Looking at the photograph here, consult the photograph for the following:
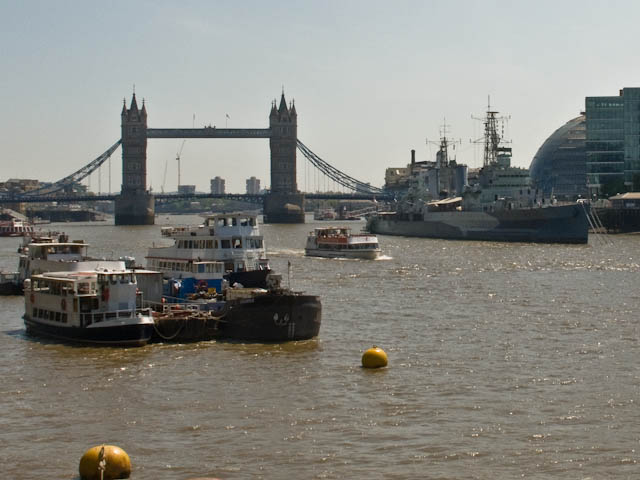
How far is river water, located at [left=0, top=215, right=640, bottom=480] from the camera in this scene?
74.4 feet

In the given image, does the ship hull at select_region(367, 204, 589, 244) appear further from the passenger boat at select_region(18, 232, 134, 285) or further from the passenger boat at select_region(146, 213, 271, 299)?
the passenger boat at select_region(18, 232, 134, 285)

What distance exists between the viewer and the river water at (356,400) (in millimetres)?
22672

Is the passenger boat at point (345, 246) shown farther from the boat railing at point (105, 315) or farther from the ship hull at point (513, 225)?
the boat railing at point (105, 315)

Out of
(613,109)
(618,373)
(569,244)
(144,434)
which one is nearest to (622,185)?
(613,109)

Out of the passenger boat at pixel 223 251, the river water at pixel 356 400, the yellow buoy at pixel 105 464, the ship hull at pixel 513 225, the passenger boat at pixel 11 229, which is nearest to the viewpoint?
the yellow buoy at pixel 105 464

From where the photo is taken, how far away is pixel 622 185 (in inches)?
6093

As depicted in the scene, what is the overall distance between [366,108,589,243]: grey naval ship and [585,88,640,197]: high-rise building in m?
21.7

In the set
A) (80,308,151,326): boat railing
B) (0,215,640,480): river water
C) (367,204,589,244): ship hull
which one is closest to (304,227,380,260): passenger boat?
(367,204,589,244): ship hull

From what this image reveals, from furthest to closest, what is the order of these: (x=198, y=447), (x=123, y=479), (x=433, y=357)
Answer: (x=433, y=357) → (x=198, y=447) → (x=123, y=479)

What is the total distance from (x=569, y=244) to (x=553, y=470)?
86.0 metres

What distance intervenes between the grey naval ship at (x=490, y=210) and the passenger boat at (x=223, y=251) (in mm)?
58816

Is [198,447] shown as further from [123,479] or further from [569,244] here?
[569,244]

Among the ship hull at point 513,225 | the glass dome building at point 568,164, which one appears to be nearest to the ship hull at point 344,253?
the ship hull at point 513,225

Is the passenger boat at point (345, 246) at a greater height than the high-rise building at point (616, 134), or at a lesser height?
lesser
